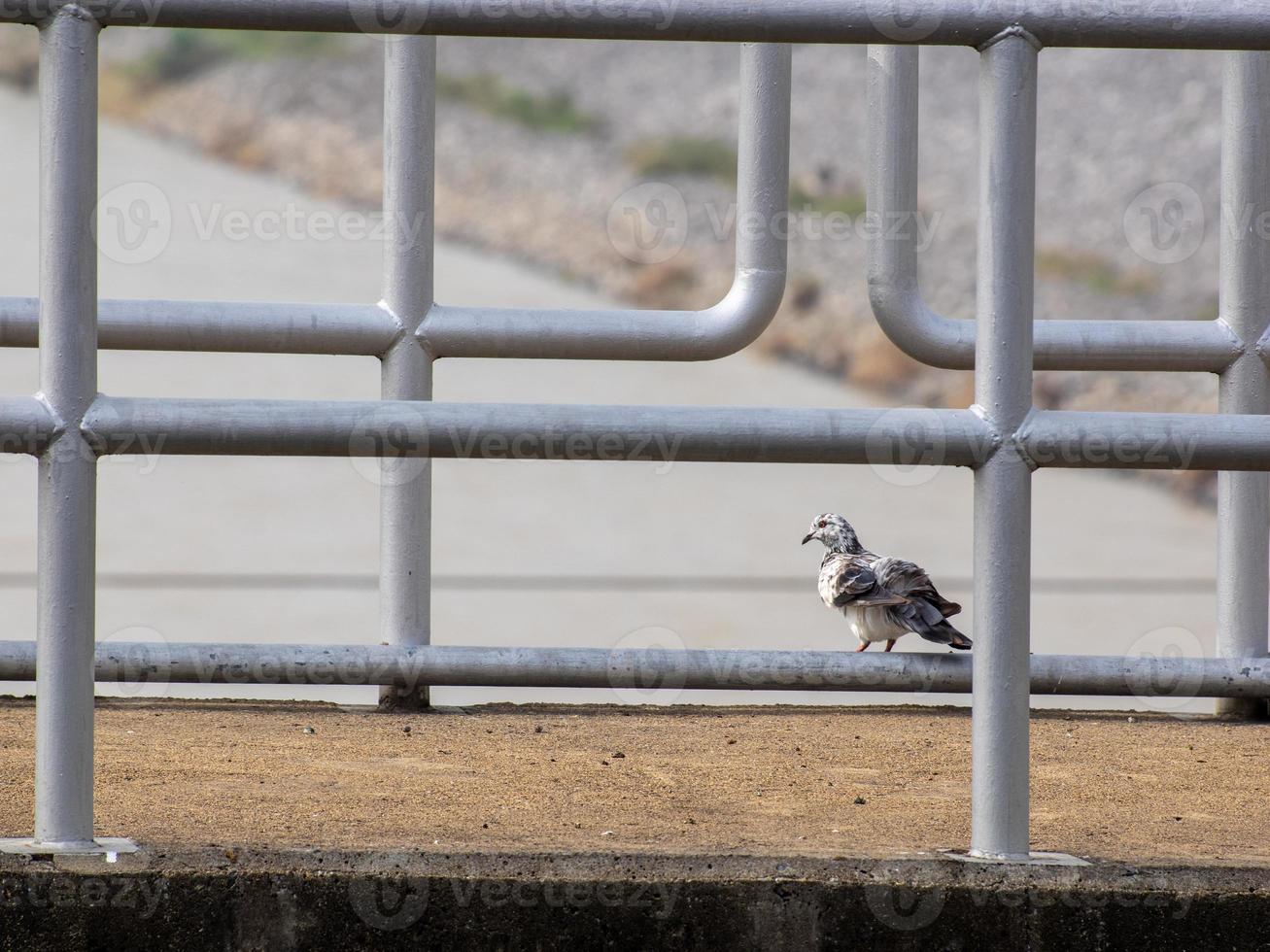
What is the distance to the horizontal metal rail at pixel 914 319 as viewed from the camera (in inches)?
111

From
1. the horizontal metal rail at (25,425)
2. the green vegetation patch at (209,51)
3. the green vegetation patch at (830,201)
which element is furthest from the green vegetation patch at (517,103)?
the horizontal metal rail at (25,425)

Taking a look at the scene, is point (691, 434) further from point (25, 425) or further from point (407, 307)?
point (407, 307)

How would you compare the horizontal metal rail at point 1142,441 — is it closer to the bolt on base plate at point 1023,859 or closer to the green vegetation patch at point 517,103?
the bolt on base plate at point 1023,859

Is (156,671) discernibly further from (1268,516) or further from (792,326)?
(792,326)

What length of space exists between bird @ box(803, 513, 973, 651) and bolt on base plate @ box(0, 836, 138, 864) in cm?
184

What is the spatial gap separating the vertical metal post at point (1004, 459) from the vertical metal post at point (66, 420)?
90 cm

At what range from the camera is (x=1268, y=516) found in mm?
3123


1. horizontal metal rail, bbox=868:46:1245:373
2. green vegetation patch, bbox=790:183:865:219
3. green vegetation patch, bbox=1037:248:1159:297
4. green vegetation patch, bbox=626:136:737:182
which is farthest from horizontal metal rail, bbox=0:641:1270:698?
green vegetation patch, bbox=626:136:737:182

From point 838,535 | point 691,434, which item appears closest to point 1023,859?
point 691,434

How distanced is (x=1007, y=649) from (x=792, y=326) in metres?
13.0

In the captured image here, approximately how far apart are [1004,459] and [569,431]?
445mm

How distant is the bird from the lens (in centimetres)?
333

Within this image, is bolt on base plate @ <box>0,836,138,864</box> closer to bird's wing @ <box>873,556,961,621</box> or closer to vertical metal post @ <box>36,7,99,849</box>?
vertical metal post @ <box>36,7,99,849</box>

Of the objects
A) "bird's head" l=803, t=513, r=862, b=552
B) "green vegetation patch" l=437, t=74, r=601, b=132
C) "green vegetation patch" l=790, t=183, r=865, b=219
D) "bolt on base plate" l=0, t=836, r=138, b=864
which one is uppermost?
"green vegetation patch" l=437, t=74, r=601, b=132
